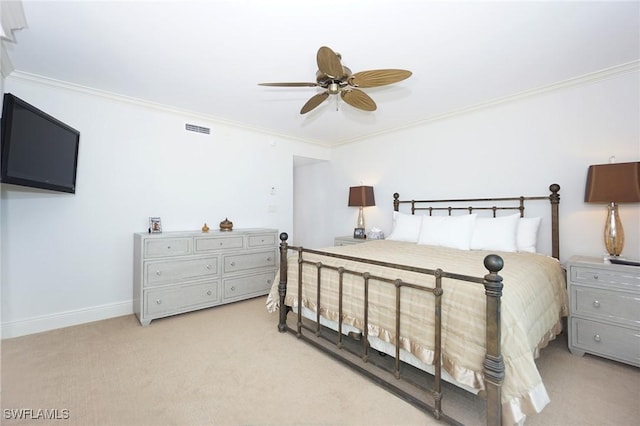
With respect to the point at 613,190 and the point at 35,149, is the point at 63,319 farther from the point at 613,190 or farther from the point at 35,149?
the point at 613,190

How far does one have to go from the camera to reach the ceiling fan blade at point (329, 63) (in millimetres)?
1757

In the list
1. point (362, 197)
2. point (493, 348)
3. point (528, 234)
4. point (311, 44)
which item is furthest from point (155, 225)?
point (528, 234)

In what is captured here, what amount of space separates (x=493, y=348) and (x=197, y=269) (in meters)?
3.08

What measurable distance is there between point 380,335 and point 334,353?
1.85ft

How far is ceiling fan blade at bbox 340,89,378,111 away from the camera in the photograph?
236 centimetres

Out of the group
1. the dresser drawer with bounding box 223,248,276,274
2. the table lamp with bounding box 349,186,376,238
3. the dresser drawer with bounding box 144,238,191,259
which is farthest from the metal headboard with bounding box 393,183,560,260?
the dresser drawer with bounding box 144,238,191,259

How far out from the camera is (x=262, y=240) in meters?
3.95

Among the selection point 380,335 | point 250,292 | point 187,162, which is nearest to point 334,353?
point 380,335

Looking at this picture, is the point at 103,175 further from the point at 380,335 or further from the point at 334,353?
the point at 380,335

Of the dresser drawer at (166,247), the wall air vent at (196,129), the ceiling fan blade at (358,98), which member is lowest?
the dresser drawer at (166,247)

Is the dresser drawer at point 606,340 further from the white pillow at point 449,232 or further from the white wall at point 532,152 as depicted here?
the white pillow at point 449,232

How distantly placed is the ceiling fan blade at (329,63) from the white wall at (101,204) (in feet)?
8.57

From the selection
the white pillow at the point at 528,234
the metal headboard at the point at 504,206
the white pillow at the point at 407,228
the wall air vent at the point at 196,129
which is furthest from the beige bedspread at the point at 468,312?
the wall air vent at the point at 196,129

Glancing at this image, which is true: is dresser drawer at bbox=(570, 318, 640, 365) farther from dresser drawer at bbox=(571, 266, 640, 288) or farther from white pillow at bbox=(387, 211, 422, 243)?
white pillow at bbox=(387, 211, 422, 243)
